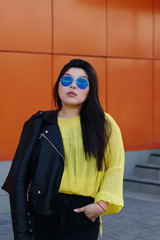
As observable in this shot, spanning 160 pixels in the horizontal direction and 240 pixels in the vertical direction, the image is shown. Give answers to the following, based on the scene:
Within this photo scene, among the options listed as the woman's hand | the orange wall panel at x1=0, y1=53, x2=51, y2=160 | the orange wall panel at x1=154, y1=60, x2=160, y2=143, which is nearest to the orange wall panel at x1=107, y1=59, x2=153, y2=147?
the orange wall panel at x1=154, y1=60, x2=160, y2=143

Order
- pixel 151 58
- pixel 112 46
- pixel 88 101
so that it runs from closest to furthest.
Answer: pixel 88 101, pixel 112 46, pixel 151 58

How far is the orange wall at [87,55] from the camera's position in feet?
24.9

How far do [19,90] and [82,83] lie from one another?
483cm

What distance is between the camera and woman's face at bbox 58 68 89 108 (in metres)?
2.96

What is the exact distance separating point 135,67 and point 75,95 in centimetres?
696

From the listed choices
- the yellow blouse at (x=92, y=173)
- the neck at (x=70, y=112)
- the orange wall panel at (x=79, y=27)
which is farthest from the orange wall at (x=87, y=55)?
the yellow blouse at (x=92, y=173)

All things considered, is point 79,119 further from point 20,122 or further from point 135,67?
point 135,67

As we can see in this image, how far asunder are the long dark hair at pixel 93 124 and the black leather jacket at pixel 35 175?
170mm

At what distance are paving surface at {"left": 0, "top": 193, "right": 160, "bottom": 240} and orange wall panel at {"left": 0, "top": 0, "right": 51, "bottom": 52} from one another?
272 centimetres

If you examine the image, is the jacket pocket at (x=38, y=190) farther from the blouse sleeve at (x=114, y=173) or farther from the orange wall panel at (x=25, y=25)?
the orange wall panel at (x=25, y=25)

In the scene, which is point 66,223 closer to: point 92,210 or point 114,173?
point 92,210

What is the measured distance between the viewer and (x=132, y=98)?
9773 mm

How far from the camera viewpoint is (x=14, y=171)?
2.89 meters

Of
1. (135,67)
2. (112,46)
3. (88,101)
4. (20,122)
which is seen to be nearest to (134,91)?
(135,67)
